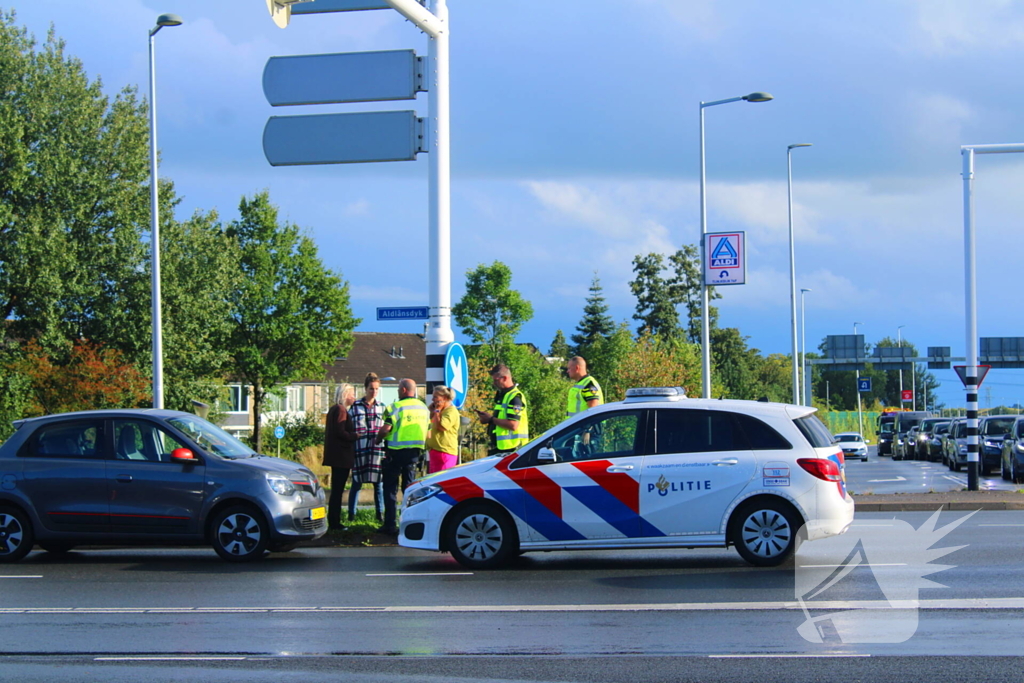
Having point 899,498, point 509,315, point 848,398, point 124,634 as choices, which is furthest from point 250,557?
point 848,398

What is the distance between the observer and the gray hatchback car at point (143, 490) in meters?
12.4

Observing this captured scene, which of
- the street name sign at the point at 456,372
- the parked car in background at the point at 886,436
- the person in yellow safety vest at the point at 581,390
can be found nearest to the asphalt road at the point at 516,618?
the person in yellow safety vest at the point at 581,390

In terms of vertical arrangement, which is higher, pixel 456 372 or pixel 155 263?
pixel 155 263

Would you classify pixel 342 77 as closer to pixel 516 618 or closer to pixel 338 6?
pixel 338 6

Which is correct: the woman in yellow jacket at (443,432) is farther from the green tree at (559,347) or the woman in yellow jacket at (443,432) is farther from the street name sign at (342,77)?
the green tree at (559,347)

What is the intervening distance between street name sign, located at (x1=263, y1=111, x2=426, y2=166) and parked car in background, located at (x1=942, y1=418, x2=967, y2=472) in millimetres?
25698

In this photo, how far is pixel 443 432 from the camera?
13.7 m

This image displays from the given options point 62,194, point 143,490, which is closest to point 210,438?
point 143,490

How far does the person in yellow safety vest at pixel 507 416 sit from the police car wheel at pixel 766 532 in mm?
3367

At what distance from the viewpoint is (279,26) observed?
1048 cm

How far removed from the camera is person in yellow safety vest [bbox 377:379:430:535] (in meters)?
13.8

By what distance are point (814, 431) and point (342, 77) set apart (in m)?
7.39

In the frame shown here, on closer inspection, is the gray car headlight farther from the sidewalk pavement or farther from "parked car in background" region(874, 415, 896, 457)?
"parked car in background" region(874, 415, 896, 457)

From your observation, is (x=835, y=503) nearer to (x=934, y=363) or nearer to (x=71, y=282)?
(x=71, y=282)
